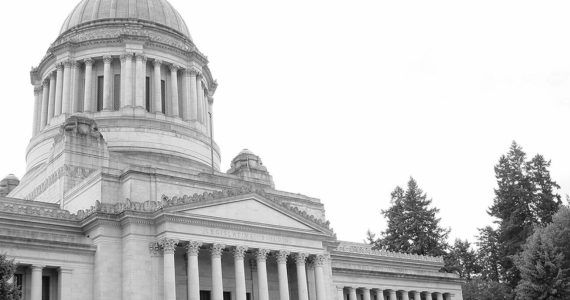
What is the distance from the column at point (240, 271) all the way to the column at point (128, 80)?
1911 cm

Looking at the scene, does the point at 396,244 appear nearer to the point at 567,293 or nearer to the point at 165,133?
the point at 567,293

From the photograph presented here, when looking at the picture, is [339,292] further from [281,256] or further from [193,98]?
[193,98]

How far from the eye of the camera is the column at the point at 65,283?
34.8 m

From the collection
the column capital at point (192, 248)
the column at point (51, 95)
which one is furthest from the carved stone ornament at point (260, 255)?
the column at point (51, 95)

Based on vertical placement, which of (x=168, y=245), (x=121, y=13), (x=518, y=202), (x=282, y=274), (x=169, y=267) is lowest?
(x=282, y=274)

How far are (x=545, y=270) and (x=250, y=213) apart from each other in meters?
22.8

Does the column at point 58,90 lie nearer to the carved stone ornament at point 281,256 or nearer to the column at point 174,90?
the column at point 174,90

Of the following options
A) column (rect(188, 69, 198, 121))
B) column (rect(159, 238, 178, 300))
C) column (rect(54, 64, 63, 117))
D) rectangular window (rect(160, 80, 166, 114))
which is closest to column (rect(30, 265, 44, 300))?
column (rect(159, 238, 178, 300))

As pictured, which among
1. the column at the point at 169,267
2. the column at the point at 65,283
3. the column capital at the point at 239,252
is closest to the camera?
the column at the point at 65,283

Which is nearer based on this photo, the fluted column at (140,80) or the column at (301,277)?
the column at (301,277)

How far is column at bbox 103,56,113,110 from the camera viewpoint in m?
52.3

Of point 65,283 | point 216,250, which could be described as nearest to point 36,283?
point 65,283

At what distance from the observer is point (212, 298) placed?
120ft

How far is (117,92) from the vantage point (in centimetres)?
5369
